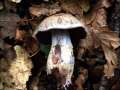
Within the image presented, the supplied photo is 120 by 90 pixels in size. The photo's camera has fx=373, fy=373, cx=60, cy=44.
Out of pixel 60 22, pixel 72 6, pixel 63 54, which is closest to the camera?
pixel 60 22

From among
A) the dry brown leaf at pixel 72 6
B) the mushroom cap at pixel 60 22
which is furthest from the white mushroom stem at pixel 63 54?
the dry brown leaf at pixel 72 6

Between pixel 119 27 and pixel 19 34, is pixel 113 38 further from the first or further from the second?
pixel 19 34

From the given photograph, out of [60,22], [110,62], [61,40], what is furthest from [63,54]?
[110,62]

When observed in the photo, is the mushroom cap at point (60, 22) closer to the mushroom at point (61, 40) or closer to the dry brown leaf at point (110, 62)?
the mushroom at point (61, 40)

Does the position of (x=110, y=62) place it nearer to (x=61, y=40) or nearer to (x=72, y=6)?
(x=61, y=40)

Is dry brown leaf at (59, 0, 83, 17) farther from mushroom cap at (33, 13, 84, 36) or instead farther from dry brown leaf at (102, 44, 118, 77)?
dry brown leaf at (102, 44, 118, 77)

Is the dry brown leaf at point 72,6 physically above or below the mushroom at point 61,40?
above
